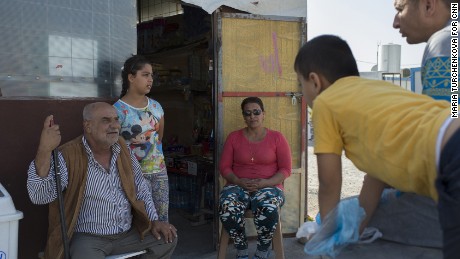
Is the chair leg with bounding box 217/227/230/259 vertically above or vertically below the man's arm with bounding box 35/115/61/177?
below

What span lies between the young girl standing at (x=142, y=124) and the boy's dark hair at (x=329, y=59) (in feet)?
5.78

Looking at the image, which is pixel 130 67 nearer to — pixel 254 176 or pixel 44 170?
pixel 44 170

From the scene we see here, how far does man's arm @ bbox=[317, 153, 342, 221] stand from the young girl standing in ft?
6.22

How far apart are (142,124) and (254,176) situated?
3.69 ft

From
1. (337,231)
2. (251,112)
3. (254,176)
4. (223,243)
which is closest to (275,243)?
(223,243)

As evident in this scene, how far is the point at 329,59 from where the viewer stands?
171 centimetres

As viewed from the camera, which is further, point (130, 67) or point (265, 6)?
point (265, 6)

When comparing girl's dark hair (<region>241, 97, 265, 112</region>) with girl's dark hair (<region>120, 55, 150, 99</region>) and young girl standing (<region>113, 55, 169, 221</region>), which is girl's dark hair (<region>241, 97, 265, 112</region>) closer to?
young girl standing (<region>113, 55, 169, 221</region>)

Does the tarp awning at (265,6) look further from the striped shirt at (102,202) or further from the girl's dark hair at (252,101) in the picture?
the striped shirt at (102,202)

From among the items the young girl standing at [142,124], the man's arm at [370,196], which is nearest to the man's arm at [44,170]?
the young girl standing at [142,124]

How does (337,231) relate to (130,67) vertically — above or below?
below

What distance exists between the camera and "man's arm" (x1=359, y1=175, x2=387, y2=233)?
5.36 ft

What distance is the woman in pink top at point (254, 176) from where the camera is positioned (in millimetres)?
3533

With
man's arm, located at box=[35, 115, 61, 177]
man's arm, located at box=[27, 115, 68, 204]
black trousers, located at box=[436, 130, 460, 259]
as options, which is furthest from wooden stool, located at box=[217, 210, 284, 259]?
black trousers, located at box=[436, 130, 460, 259]
